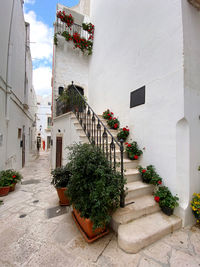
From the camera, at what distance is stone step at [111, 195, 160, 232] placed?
1.94 m

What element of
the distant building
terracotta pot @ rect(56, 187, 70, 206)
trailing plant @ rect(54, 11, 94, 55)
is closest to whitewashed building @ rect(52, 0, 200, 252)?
terracotta pot @ rect(56, 187, 70, 206)

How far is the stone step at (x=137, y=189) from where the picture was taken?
2.41 metres

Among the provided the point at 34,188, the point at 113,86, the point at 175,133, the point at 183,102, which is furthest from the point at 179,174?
the point at 34,188

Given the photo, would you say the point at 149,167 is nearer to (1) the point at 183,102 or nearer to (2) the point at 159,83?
(1) the point at 183,102

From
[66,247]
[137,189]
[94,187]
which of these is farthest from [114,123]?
[66,247]

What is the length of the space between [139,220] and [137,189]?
21.9 inches

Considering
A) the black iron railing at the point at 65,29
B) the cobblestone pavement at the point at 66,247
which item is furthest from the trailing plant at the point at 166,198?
the black iron railing at the point at 65,29

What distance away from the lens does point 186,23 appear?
2373 millimetres

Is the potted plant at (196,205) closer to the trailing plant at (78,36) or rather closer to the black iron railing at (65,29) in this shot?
the trailing plant at (78,36)

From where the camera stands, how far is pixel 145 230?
1819 millimetres

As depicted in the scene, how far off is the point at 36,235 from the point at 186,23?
4.70 m

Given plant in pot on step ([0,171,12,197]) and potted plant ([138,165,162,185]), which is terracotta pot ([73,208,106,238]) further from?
plant in pot on step ([0,171,12,197])

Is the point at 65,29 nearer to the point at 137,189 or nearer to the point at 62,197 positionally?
the point at 62,197

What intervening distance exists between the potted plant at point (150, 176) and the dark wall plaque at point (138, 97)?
1692 millimetres
